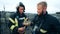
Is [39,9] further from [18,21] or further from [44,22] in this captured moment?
[18,21]

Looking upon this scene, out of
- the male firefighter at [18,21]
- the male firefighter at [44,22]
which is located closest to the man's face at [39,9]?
the male firefighter at [44,22]

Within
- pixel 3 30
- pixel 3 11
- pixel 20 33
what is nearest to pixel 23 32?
pixel 20 33

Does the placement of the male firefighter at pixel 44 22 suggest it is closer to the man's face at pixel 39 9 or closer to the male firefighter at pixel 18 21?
the man's face at pixel 39 9

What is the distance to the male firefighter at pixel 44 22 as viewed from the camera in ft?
14.8

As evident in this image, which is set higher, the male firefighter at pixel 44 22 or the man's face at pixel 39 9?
the man's face at pixel 39 9

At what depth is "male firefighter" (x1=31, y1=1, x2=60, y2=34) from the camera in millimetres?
4516

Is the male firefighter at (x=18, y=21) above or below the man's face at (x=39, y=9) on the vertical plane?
below

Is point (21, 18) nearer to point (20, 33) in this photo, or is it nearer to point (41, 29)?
point (20, 33)

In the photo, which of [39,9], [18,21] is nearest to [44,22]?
[39,9]

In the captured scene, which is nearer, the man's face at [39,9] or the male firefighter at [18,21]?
the man's face at [39,9]

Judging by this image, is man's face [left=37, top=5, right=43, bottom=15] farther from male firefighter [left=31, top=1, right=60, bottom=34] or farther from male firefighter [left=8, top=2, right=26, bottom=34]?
male firefighter [left=8, top=2, right=26, bottom=34]

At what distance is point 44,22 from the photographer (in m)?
4.65

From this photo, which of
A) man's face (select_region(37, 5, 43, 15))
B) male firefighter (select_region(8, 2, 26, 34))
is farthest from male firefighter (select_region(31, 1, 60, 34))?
male firefighter (select_region(8, 2, 26, 34))

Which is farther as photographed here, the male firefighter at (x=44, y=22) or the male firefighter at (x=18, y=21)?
the male firefighter at (x=18, y=21)
